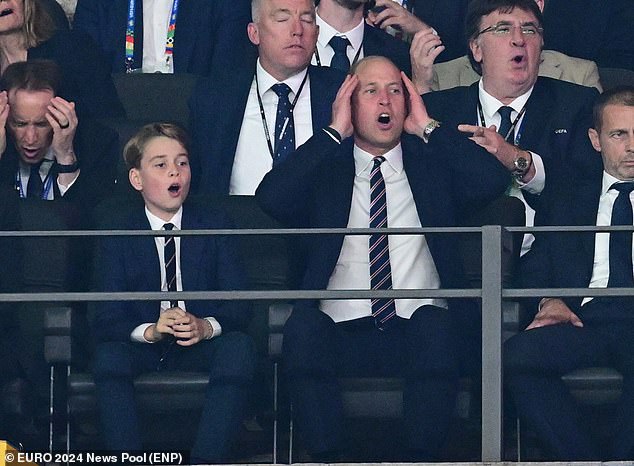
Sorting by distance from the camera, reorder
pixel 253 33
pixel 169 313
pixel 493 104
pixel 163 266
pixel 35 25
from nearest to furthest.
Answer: pixel 169 313
pixel 163 266
pixel 493 104
pixel 253 33
pixel 35 25

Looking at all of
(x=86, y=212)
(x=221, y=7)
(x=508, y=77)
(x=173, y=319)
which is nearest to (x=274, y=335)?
(x=173, y=319)

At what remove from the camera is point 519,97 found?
317 inches

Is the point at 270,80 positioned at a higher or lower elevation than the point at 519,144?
higher

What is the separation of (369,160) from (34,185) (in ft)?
4.75

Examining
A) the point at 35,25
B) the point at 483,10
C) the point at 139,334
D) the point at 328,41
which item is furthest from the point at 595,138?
the point at 35,25

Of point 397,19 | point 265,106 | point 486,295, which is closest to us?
point 486,295

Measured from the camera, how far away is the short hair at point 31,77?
8.04m

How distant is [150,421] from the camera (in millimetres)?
7121

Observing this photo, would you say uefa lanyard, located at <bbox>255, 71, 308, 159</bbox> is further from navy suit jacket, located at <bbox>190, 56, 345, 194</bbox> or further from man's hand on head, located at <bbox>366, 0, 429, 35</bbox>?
man's hand on head, located at <bbox>366, 0, 429, 35</bbox>

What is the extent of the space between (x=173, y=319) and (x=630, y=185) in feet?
5.99

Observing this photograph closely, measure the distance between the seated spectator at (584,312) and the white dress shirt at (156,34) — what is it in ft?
7.79

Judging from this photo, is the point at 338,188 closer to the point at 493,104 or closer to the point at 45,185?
the point at 493,104

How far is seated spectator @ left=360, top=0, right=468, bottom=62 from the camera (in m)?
8.92

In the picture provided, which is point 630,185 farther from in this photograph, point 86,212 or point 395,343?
point 86,212
